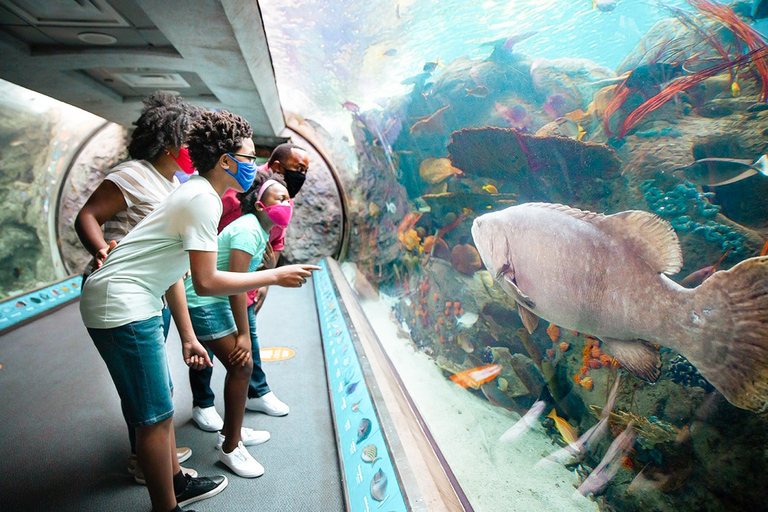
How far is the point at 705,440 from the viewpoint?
1034 mm

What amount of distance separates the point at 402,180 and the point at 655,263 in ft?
9.47

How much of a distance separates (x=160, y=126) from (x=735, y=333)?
2246 mm

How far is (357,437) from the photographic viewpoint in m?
2.24

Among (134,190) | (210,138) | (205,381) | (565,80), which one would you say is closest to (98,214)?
(134,190)

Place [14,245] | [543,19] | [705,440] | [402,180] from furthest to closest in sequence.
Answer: [14,245]
[402,180]
[543,19]
[705,440]

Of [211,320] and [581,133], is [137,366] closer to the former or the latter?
[211,320]

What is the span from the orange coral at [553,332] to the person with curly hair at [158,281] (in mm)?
996

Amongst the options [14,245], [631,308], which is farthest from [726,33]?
[14,245]

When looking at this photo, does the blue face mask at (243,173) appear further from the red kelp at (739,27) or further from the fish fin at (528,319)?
the red kelp at (739,27)

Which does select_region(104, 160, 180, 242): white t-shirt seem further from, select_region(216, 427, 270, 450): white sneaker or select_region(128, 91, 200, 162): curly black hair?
select_region(216, 427, 270, 450): white sneaker

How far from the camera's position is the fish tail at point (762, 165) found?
0.96m

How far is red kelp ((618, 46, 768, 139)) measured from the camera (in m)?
1.00

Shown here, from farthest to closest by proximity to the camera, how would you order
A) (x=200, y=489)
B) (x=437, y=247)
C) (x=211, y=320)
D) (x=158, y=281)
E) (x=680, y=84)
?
(x=437, y=247), (x=211, y=320), (x=200, y=489), (x=158, y=281), (x=680, y=84)

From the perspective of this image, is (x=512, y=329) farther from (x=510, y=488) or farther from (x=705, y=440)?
(x=705, y=440)
